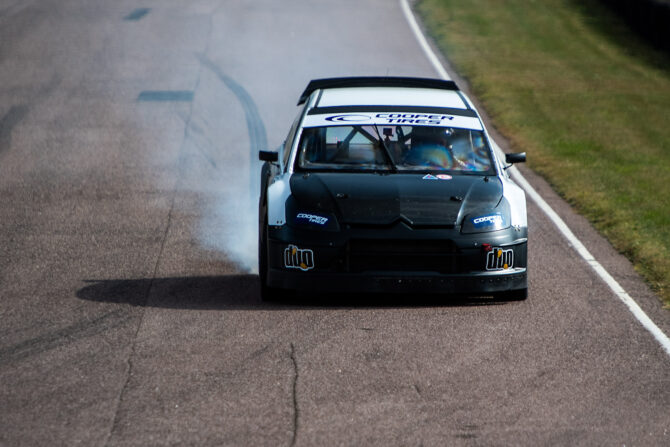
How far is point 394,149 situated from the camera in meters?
10.0

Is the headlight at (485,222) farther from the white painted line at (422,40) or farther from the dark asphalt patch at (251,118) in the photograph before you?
the white painted line at (422,40)

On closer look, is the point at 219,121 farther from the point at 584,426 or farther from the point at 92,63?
the point at 584,426

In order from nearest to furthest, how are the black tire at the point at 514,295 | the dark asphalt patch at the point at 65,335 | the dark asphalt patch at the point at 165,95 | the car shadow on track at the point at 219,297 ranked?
the dark asphalt patch at the point at 65,335, the car shadow on track at the point at 219,297, the black tire at the point at 514,295, the dark asphalt patch at the point at 165,95

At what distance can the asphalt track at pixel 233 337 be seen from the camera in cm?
638

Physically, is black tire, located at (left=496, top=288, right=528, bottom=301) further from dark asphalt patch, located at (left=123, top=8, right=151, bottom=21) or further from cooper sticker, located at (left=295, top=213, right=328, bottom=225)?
dark asphalt patch, located at (left=123, top=8, right=151, bottom=21)

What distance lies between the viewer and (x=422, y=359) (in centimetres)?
760

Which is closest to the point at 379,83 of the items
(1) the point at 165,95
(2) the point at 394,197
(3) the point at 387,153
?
(3) the point at 387,153

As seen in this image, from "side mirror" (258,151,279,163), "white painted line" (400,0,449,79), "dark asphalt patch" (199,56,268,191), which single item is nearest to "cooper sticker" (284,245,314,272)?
"side mirror" (258,151,279,163)

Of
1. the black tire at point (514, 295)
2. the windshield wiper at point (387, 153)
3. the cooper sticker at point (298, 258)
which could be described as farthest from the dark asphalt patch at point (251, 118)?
the black tire at point (514, 295)

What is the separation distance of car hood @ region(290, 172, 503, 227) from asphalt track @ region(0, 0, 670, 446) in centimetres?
75

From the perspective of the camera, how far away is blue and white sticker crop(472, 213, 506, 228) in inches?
348

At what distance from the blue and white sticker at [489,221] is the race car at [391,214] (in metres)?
0.01

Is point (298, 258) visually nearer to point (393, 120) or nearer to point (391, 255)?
point (391, 255)

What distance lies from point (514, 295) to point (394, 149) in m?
1.78
